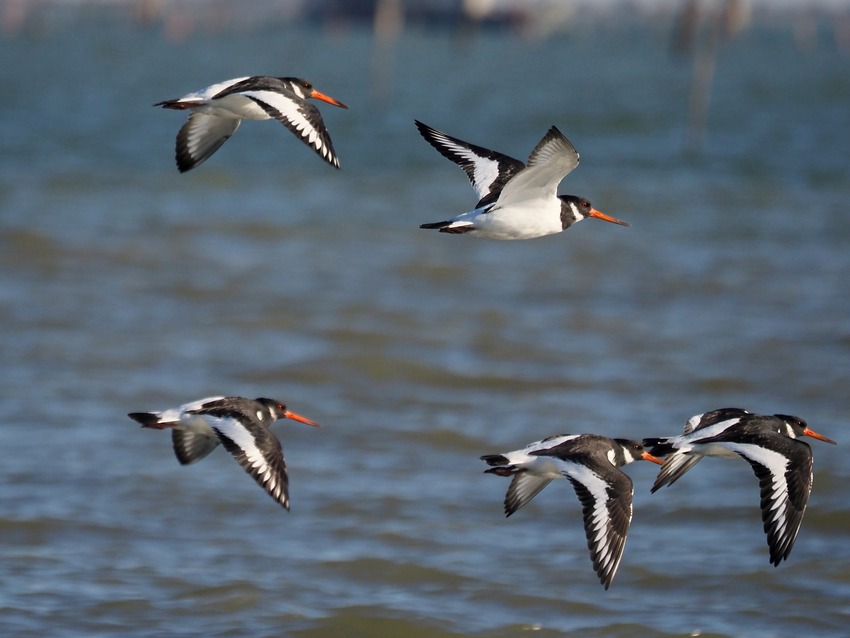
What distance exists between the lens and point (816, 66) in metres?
86.8

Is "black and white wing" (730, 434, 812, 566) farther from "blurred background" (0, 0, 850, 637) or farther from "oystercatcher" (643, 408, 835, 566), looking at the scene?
"blurred background" (0, 0, 850, 637)

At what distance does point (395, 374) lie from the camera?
14.3 meters

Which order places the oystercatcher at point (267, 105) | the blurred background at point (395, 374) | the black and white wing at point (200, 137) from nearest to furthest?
the oystercatcher at point (267, 105) → the black and white wing at point (200, 137) → the blurred background at point (395, 374)

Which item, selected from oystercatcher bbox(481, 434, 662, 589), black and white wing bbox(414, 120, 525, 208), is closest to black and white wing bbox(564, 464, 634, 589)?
oystercatcher bbox(481, 434, 662, 589)

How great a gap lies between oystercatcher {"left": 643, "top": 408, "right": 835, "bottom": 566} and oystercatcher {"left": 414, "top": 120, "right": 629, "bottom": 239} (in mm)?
1113

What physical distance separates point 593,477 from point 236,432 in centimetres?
170

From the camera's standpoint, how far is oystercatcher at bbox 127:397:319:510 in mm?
Result: 6082

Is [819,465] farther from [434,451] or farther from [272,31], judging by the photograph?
[272,31]

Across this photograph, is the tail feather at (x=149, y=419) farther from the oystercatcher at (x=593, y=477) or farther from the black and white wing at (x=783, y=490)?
the black and white wing at (x=783, y=490)

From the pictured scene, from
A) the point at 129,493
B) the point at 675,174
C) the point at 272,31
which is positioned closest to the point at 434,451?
the point at 129,493

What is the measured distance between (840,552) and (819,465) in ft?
5.51

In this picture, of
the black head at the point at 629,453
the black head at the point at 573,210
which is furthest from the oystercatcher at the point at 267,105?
the black head at the point at 629,453

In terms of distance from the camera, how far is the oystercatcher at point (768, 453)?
6586 mm

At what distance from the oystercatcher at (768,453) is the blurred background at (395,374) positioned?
1.89 metres
